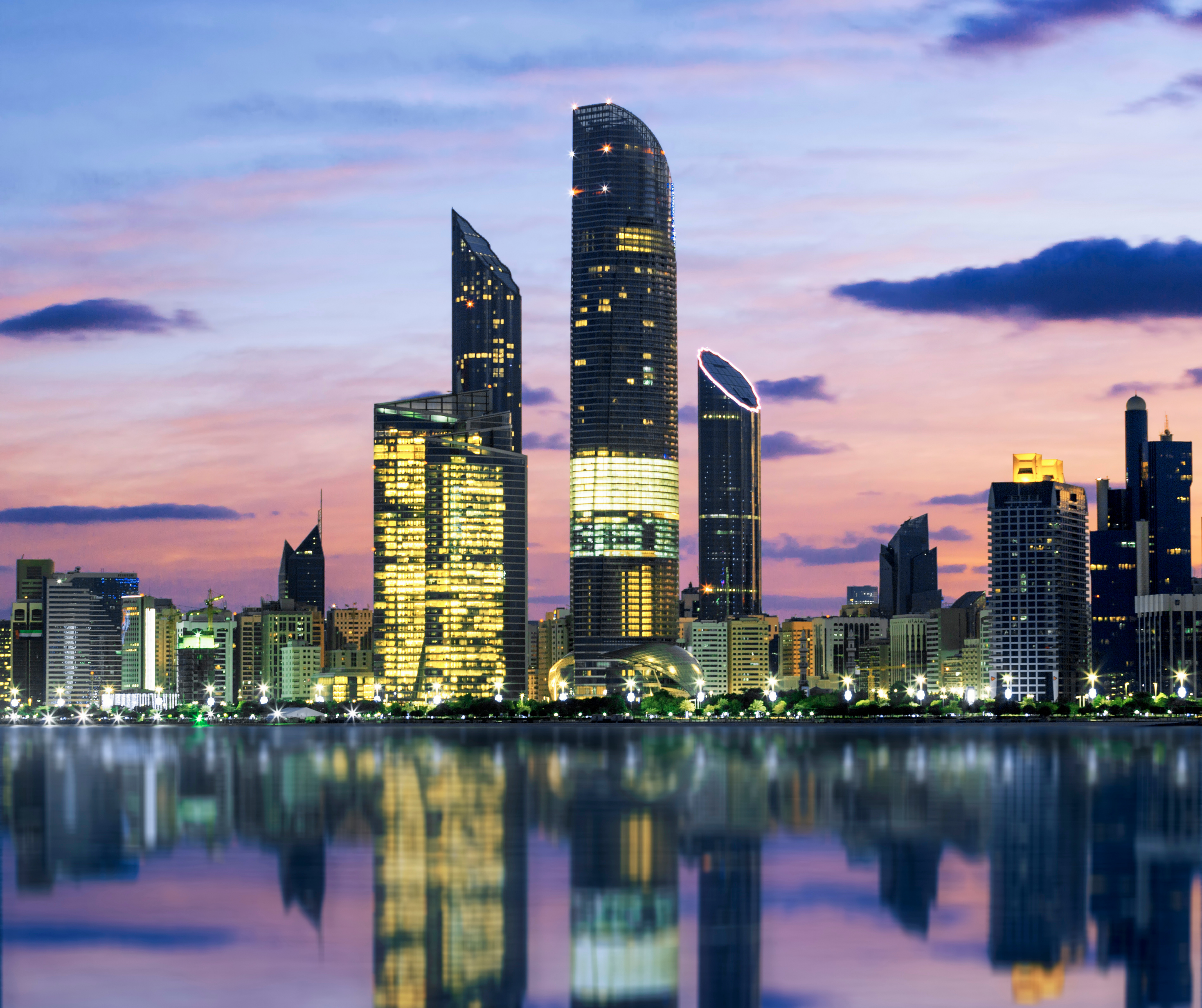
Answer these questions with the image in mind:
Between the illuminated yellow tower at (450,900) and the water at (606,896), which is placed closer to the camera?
the illuminated yellow tower at (450,900)

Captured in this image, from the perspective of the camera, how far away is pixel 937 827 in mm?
76812

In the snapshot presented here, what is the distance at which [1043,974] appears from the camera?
3850cm

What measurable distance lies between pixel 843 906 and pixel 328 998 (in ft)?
62.6

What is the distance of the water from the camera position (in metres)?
37.8

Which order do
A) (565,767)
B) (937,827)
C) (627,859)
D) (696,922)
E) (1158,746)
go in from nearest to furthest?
(696,922)
(627,859)
(937,827)
(565,767)
(1158,746)

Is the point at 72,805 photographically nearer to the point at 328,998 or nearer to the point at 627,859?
the point at 627,859

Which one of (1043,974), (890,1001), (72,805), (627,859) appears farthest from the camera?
(72,805)

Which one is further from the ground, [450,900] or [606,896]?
[450,900]

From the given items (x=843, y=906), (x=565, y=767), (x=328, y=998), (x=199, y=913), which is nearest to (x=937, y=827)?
(x=843, y=906)

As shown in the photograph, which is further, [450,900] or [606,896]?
[606,896]

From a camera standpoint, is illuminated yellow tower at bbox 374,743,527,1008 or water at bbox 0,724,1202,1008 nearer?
illuminated yellow tower at bbox 374,743,527,1008

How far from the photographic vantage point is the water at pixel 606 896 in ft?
124

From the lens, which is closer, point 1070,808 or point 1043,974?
point 1043,974

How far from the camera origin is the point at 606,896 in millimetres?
52625
